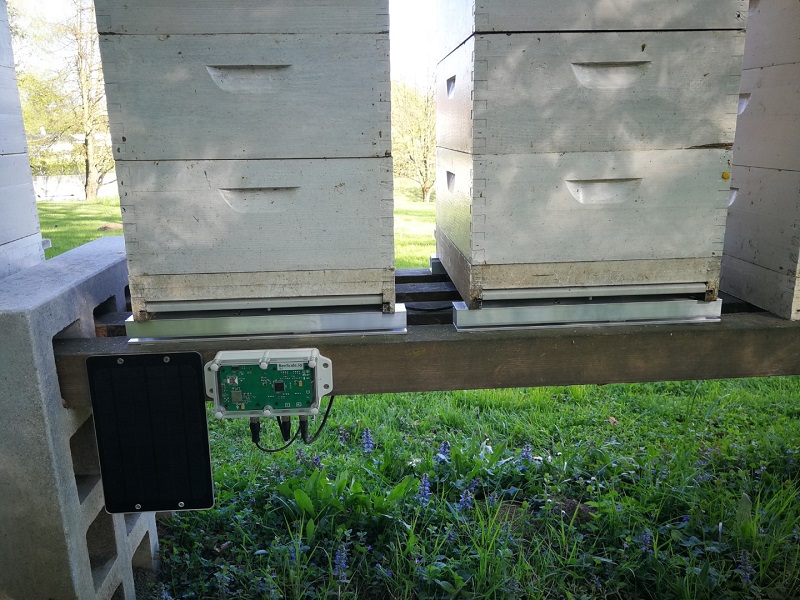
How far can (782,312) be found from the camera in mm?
1691

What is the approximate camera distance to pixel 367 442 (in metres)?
2.79

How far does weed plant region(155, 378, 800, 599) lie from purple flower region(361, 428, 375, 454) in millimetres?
11

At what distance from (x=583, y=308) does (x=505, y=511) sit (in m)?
1.06

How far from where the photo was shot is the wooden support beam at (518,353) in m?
1.56

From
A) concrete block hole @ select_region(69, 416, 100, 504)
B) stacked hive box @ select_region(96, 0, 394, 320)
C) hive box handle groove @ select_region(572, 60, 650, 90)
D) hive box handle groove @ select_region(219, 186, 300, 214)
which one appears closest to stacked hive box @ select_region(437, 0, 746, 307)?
hive box handle groove @ select_region(572, 60, 650, 90)

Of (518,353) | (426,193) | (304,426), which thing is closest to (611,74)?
(518,353)

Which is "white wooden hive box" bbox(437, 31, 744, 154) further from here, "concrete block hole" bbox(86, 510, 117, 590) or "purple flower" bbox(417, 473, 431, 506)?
"concrete block hole" bbox(86, 510, 117, 590)

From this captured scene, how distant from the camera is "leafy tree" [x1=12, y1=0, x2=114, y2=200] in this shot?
934 cm

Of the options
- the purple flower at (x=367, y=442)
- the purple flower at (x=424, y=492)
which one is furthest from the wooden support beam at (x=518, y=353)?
the purple flower at (x=367, y=442)

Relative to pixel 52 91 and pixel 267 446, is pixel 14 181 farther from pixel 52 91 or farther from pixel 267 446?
pixel 52 91

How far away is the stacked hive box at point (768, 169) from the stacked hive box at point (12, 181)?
216 cm

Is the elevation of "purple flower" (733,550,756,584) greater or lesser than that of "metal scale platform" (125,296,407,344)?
lesser

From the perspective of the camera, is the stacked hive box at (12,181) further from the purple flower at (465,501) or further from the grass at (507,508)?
the purple flower at (465,501)

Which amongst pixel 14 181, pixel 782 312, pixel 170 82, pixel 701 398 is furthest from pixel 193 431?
pixel 701 398
